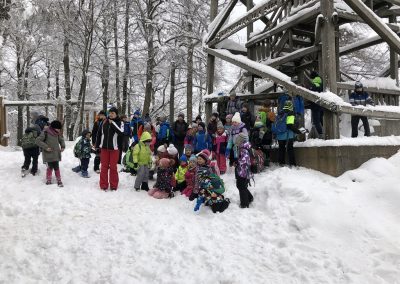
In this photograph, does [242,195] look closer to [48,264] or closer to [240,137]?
[240,137]

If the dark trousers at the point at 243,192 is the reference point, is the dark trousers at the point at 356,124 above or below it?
above

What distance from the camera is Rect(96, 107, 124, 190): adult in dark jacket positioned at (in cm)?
808

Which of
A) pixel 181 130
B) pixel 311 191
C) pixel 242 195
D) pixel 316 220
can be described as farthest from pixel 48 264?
pixel 181 130

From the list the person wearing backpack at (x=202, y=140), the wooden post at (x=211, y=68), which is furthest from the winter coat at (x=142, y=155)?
the wooden post at (x=211, y=68)

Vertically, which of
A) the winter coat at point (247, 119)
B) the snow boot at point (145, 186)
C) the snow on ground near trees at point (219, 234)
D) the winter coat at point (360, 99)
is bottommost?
the snow on ground near trees at point (219, 234)

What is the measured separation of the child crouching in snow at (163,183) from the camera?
305 inches

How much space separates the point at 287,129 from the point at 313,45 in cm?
246

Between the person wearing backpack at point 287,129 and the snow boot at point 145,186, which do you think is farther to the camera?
the snow boot at point 145,186

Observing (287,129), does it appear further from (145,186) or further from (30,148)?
(30,148)

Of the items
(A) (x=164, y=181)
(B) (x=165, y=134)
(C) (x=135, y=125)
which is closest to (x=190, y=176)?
(A) (x=164, y=181)

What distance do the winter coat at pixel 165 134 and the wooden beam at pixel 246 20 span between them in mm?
2984

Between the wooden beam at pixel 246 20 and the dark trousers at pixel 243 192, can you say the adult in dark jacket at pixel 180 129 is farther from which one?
the dark trousers at pixel 243 192

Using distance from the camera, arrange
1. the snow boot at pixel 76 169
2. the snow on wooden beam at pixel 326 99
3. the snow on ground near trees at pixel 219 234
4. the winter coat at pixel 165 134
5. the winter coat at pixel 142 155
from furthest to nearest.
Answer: the winter coat at pixel 165 134 → the snow boot at pixel 76 169 → the winter coat at pixel 142 155 → the snow on wooden beam at pixel 326 99 → the snow on ground near trees at pixel 219 234

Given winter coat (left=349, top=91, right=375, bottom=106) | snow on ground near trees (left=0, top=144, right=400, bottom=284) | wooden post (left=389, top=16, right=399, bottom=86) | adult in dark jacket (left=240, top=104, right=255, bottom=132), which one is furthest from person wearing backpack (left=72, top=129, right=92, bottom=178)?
wooden post (left=389, top=16, right=399, bottom=86)
